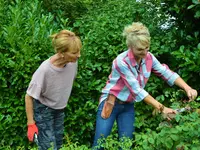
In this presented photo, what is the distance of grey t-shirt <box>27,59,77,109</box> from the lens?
4.23 meters

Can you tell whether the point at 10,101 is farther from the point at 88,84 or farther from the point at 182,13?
the point at 182,13

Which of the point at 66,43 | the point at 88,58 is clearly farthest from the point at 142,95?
the point at 88,58

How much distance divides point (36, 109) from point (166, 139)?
1.58 m

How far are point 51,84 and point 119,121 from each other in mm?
700

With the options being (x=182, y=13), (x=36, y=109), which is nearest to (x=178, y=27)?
(x=182, y=13)

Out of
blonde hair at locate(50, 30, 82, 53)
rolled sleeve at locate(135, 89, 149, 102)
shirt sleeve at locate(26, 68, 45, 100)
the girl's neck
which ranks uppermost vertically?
blonde hair at locate(50, 30, 82, 53)

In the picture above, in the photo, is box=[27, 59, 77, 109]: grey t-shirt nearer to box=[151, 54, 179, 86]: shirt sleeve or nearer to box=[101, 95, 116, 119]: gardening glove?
box=[101, 95, 116, 119]: gardening glove

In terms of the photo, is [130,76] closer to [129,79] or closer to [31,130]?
[129,79]

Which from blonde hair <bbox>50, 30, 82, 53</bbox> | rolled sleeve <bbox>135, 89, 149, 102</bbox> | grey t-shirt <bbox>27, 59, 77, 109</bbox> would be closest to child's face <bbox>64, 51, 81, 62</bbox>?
blonde hair <bbox>50, 30, 82, 53</bbox>

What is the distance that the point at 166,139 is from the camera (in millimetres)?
3209

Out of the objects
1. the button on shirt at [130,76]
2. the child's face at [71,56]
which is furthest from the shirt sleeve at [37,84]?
the button on shirt at [130,76]

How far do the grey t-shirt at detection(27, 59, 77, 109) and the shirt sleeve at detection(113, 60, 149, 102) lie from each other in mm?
517

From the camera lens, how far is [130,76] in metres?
4.05

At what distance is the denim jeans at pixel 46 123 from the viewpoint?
14.5ft
